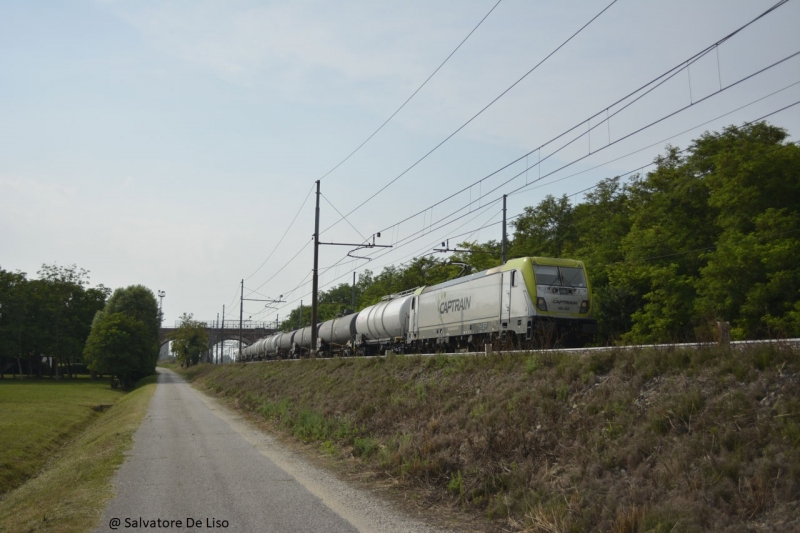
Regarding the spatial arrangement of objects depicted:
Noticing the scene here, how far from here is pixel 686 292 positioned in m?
32.5

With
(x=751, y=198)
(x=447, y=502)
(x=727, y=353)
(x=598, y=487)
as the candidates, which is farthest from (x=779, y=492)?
(x=751, y=198)

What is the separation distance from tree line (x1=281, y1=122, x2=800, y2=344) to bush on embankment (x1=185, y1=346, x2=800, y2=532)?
12.4 m

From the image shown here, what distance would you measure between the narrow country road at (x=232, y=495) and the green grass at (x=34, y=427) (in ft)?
23.1

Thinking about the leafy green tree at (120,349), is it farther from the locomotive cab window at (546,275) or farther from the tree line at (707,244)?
the locomotive cab window at (546,275)

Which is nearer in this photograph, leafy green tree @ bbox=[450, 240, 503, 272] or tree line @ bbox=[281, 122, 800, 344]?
tree line @ bbox=[281, 122, 800, 344]

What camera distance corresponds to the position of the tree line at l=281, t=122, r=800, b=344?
28.1 m

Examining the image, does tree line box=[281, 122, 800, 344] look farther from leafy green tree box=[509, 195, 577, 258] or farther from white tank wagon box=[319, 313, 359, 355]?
white tank wagon box=[319, 313, 359, 355]

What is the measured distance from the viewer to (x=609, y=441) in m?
9.45

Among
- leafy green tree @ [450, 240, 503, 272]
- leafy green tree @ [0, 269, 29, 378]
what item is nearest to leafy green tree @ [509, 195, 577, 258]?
leafy green tree @ [450, 240, 503, 272]

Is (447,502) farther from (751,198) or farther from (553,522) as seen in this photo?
(751,198)

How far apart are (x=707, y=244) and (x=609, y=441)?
28.5m

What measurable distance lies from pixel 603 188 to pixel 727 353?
144 feet

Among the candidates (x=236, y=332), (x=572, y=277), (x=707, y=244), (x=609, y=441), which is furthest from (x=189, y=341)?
(x=609, y=441)

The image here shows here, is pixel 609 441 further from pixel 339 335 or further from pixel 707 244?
pixel 339 335
